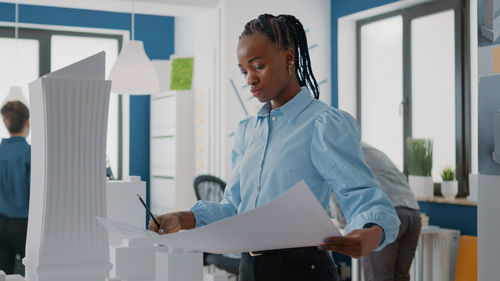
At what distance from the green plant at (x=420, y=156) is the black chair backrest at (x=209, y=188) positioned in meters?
1.35

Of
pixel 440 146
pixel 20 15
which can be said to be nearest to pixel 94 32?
pixel 20 15

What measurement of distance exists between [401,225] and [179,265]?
2339 millimetres

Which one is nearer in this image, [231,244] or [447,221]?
[231,244]

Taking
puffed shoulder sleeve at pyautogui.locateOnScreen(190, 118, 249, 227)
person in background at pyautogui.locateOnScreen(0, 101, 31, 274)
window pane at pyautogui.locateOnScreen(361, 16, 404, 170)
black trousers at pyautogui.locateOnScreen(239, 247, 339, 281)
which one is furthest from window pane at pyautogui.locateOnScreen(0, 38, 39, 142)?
black trousers at pyautogui.locateOnScreen(239, 247, 339, 281)

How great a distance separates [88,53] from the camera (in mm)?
6363

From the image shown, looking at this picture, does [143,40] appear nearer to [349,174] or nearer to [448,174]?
[448,174]

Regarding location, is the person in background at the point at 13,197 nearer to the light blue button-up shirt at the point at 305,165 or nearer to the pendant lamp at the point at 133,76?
the pendant lamp at the point at 133,76

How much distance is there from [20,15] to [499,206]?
17.1 ft

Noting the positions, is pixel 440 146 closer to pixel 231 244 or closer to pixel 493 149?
pixel 493 149

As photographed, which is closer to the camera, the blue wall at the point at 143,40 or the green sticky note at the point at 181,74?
the green sticky note at the point at 181,74

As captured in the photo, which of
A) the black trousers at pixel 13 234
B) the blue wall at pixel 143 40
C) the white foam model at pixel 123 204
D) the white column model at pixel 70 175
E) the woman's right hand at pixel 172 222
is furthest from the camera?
the blue wall at pixel 143 40

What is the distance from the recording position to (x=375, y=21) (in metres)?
5.12

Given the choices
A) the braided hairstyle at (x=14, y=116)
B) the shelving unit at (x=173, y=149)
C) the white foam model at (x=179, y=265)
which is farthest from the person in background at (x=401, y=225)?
the shelving unit at (x=173, y=149)

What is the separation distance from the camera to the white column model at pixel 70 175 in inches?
42.9
